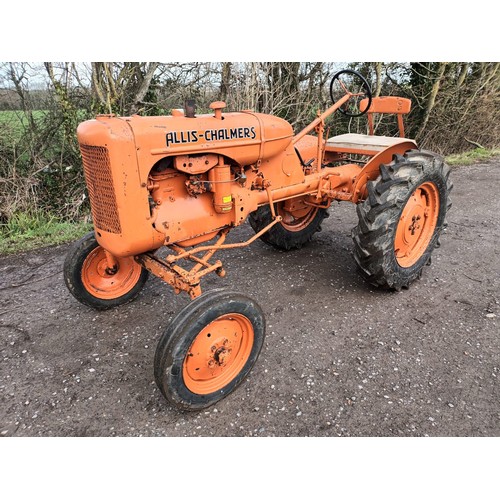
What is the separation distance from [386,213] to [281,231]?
1248 mm

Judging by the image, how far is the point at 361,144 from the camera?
12.1ft

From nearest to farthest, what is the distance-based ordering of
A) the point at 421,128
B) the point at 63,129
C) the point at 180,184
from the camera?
the point at 180,184 < the point at 63,129 < the point at 421,128

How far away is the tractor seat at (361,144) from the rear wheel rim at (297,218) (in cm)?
67

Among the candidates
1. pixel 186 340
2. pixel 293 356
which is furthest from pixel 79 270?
pixel 293 356

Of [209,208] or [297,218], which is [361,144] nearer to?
[297,218]

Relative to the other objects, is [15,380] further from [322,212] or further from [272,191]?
[322,212]

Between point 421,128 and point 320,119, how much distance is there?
6315 mm

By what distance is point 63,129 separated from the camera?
→ 5.08m

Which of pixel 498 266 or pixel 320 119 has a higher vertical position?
pixel 320 119

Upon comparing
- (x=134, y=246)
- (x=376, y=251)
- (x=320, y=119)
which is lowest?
(x=376, y=251)

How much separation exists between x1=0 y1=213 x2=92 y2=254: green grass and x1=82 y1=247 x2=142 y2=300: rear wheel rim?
1.64 metres

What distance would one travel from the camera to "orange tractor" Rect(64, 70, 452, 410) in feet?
7.20

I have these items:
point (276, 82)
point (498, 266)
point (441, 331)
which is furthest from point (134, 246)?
point (276, 82)

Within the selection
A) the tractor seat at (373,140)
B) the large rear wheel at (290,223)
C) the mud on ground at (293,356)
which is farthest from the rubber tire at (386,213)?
the large rear wheel at (290,223)
